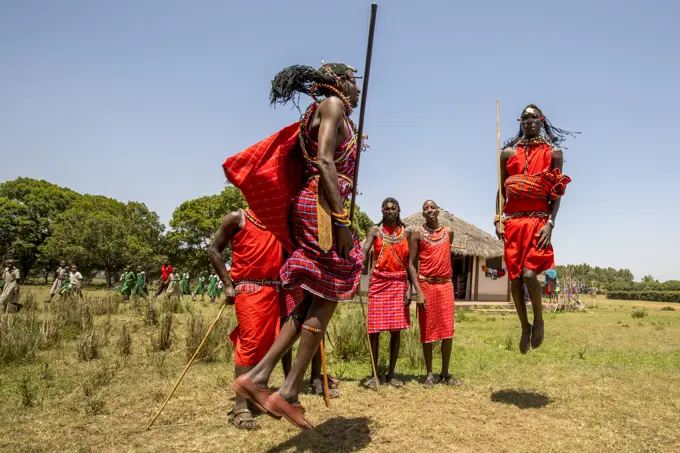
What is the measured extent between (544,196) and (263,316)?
2994 mm

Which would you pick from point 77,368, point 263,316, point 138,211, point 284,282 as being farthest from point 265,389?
point 138,211

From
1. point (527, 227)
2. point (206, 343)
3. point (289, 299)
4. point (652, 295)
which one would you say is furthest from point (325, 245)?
point (652, 295)

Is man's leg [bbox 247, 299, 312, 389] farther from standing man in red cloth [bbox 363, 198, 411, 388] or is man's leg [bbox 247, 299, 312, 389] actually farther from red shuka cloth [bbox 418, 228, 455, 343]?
red shuka cloth [bbox 418, 228, 455, 343]

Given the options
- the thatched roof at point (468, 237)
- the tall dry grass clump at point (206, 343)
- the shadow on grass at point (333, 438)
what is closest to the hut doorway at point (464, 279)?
the thatched roof at point (468, 237)

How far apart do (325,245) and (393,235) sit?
10.7ft

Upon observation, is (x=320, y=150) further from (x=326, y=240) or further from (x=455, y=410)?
(x=455, y=410)

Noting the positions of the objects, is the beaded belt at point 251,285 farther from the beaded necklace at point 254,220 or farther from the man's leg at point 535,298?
the man's leg at point 535,298

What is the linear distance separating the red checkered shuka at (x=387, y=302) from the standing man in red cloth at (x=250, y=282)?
63.4 inches

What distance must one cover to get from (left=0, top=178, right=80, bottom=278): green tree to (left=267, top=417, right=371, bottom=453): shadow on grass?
1928 inches

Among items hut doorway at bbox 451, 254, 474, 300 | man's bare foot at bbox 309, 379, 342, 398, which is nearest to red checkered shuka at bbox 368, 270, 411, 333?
man's bare foot at bbox 309, 379, 342, 398

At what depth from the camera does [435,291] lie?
5930 mm

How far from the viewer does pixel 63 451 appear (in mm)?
3391

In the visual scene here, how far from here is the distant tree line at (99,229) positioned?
1651 inches

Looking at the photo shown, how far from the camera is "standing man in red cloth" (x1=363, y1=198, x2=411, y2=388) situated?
581cm
